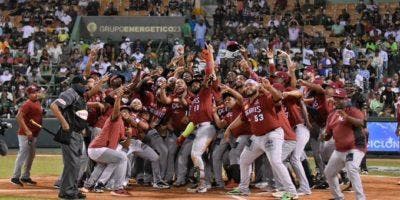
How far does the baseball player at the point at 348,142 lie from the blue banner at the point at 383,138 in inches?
520

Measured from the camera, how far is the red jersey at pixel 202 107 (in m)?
15.8

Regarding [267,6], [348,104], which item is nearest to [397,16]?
[267,6]

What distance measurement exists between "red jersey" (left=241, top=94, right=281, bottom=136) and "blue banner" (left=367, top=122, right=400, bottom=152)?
12.6 metres

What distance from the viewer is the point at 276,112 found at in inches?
565

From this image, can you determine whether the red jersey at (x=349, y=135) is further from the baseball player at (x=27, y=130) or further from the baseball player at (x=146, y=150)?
the baseball player at (x=27, y=130)

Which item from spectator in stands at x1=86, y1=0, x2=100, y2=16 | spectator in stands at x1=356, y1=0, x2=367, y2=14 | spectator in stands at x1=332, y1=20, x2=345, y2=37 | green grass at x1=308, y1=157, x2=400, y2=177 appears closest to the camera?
green grass at x1=308, y1=157, x2=400, y2=177

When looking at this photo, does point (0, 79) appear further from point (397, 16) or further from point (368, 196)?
point (368, 196)

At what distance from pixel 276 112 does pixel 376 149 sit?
12598 millimetres

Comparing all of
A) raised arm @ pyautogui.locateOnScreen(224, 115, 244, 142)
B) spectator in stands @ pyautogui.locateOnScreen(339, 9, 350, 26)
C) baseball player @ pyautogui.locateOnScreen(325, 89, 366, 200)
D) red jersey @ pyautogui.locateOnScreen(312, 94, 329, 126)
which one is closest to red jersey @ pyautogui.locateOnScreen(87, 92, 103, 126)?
raised arm @ pyautogui.locateOnScreen(224, 115, 244, 142)

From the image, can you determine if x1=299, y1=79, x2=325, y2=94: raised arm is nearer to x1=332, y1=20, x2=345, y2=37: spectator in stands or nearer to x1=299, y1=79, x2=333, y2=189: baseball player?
x1=299, y1=79, x2=333, y2=189: baseball player

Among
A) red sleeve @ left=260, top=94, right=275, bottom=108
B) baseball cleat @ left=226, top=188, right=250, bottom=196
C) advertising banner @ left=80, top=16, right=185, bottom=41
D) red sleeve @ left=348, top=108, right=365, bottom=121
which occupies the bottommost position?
baseball cleat @ left=226, top=188, right=250, bottom=196

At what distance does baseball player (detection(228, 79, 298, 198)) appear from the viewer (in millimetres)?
13789

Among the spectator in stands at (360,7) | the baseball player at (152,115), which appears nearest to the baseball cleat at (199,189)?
the baseball player at (152,115)

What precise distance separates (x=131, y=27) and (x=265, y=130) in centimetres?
2275
